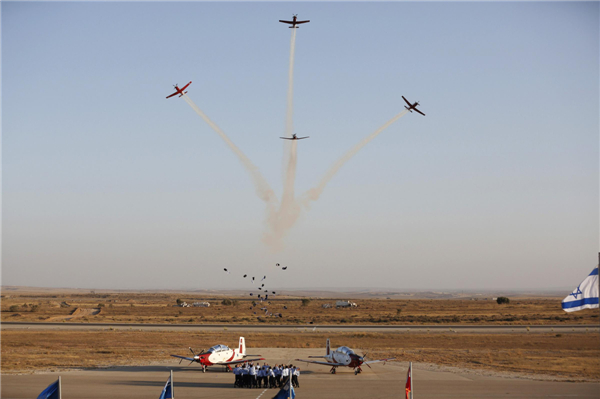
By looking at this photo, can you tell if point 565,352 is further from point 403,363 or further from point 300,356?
point 300,356

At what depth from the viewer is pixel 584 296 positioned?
1955cm

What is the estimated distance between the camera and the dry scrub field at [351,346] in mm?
51344

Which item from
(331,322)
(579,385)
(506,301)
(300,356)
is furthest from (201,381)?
(506,301)

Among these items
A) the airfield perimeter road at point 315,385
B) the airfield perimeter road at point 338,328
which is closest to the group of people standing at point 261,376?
the airfield perimeter road at point 315,385

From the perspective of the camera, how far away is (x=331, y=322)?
339 ft

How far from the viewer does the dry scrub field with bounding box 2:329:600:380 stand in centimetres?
5134

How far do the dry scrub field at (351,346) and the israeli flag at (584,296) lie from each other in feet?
98.9

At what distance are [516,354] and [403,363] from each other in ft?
47.7

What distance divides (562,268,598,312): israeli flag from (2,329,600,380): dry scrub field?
3013 centimetres

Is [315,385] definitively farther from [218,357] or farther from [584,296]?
[584,296]

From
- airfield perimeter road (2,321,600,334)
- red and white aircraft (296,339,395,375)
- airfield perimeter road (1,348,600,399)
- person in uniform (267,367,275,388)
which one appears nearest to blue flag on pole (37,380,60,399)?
airfield perimeter road (1,348,600,399)

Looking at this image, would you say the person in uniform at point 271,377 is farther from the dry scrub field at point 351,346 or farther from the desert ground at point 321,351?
the dry scrub field at point 351,346

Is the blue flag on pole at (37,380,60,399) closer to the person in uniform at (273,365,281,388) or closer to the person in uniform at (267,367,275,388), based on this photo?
the person in uniform at (267,367,275,388)

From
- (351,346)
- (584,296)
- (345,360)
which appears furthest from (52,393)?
(351,346)
